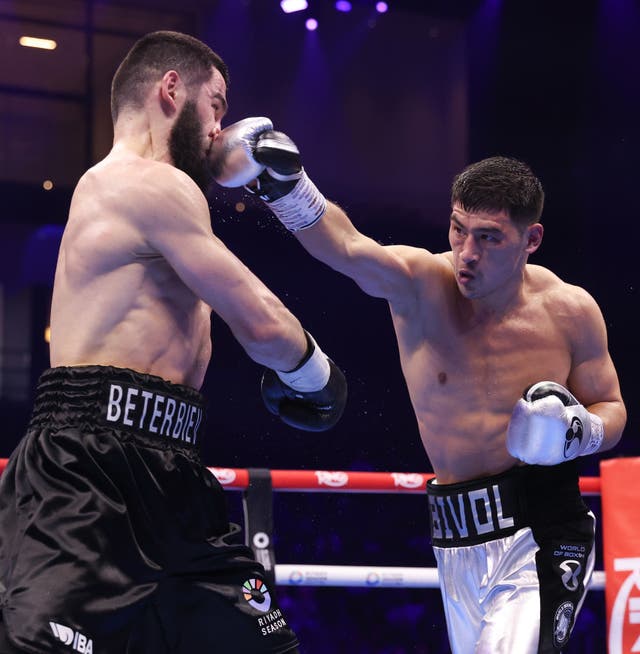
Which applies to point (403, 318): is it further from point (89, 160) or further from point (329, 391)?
point (89, 160)

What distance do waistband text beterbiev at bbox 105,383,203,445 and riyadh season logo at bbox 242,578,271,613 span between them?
0.27m

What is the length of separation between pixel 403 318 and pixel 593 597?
13.0 ft

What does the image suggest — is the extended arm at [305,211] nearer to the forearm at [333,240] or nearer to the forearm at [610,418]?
the forearm at [333,240]

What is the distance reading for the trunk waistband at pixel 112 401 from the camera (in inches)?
65.0

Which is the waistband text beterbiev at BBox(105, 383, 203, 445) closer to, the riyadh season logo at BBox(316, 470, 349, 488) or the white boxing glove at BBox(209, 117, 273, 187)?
the white boxing glove at BBox(209, 117, 273, 187)

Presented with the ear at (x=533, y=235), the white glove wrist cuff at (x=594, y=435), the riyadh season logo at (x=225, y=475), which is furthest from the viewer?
the riyadh season logo at (x=225, y=475)

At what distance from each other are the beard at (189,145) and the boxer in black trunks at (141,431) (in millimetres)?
131

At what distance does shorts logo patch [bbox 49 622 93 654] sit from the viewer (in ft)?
4.79

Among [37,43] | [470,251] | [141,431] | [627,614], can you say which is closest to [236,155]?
[141,431]

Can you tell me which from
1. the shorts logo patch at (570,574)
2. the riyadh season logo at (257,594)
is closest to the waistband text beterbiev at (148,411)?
the riyadh season logo at (257,594)

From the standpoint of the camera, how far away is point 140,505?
163 cm

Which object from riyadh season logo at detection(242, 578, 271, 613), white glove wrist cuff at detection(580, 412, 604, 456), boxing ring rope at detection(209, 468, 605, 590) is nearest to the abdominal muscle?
riyadh season logo at detection(242, 578, 271, 613)

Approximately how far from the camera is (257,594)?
5.67ft

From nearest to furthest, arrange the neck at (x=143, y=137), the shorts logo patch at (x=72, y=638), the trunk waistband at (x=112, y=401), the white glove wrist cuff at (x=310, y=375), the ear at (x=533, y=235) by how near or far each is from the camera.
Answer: the shorts logo patch at (x=72, y=638), the trunk waistband at (x=112, y=401), the white glove wrist cuff at (x=310, y=375), the neck at (x=143, y=137), the ear at (x=533, y=235)
